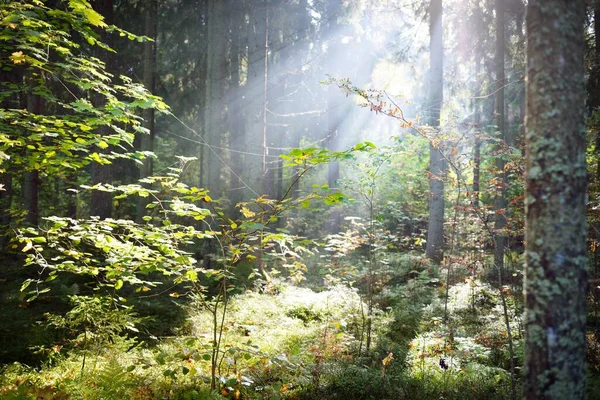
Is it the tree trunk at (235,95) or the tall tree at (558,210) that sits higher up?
the tree trunk at (235,95)

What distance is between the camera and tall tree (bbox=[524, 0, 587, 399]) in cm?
212

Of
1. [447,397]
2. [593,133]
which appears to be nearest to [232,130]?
[593,133]

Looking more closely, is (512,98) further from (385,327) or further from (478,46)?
(385,327)

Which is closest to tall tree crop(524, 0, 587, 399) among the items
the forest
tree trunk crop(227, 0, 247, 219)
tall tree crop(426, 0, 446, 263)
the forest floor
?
the forest

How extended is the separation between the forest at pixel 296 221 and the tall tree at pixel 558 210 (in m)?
0.01

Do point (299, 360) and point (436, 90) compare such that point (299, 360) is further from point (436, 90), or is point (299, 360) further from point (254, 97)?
point (254, 97)

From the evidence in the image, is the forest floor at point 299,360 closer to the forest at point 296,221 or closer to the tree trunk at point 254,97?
the forest at point 296,221

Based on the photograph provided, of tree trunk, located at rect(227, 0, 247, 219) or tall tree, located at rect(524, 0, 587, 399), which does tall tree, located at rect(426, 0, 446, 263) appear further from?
tall tree, located at rect(524, 0, 587, 399)

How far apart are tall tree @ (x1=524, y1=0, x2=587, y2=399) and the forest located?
1cm

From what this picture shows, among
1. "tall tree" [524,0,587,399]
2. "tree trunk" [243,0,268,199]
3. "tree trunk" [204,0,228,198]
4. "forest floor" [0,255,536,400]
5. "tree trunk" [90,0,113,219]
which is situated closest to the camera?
"tall tree" [524,0,587,399]

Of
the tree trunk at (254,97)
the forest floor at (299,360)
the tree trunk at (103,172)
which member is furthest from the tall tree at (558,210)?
the tree trunk at (254,97)

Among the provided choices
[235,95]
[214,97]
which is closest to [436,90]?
[214,97]

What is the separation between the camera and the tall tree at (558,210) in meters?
2.12

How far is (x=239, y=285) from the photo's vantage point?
10477 mm
